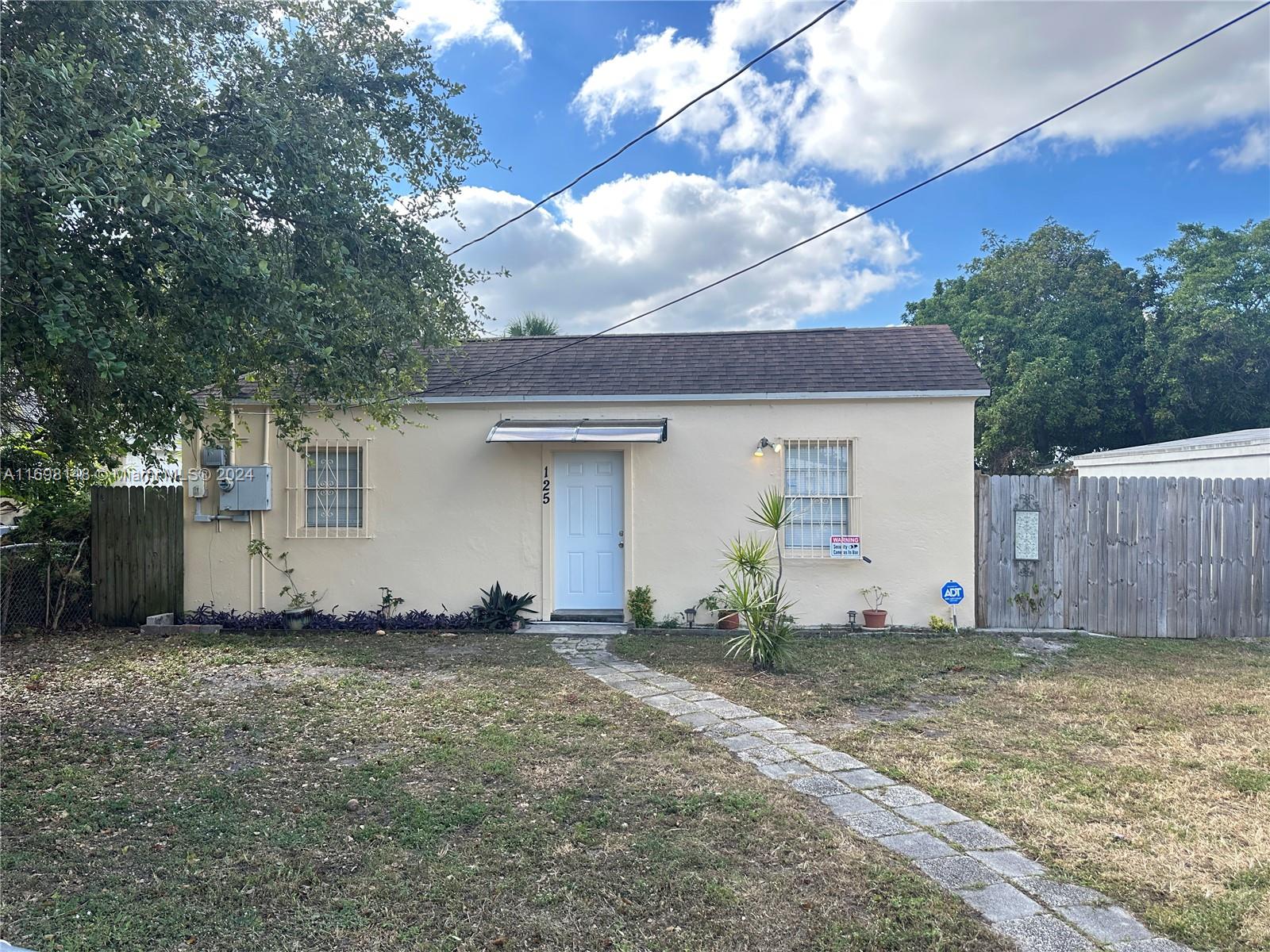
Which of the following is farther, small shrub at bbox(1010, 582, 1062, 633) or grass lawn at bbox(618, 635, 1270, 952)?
small shrub at bbox(1010, 582, 1062, 633)

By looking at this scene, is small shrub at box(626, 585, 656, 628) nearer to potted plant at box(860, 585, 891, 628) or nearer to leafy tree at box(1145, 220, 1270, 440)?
potted plant at box(860, 585, 891, 628)

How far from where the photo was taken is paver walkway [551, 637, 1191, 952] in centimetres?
293

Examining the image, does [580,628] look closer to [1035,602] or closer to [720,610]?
[720,610]

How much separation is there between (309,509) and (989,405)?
63.0 feet

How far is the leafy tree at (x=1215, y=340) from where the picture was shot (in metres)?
19.6

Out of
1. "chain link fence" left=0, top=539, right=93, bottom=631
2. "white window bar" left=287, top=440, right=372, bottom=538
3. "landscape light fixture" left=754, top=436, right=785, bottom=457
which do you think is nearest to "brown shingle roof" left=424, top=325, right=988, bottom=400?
"landscape light fixture" left=754, top=436, right=785, bottom=457

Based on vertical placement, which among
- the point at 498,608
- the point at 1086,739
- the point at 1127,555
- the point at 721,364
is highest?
the point at 721,364

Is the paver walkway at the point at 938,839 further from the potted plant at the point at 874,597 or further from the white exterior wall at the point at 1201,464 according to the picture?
the white exterior wall at the point at 1201,464

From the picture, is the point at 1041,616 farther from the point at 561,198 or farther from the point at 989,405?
the point at 989,405

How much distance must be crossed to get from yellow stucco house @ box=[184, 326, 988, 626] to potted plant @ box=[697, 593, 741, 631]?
13 centimetres

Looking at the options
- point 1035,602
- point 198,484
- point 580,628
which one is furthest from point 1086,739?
point 198,484

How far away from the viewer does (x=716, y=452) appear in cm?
988

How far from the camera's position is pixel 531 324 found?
14922mm

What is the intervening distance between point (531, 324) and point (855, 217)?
8.11 metres
